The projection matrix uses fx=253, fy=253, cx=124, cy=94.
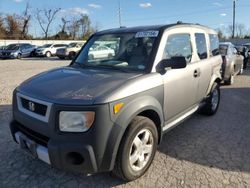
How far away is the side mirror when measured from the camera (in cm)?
338

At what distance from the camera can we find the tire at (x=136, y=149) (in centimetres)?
288

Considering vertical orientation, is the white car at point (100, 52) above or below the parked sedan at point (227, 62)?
above

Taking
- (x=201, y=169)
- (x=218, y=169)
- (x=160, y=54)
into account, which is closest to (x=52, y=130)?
(x=160, y=54)

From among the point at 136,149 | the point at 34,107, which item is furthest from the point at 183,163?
the point at 34,107

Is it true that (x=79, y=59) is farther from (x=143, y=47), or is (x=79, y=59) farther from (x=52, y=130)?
(x=52, y=130)

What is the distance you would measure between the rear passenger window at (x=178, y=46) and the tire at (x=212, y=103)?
1425mm

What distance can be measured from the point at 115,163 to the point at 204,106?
122 inches

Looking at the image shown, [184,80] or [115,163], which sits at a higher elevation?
[184,80]

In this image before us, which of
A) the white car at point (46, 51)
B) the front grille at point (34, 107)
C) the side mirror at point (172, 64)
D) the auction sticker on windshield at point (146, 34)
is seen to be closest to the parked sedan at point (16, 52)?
the white car at point (46, 51)

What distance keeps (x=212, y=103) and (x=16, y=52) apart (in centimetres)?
2410

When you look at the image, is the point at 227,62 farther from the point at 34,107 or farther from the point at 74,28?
the point at 74,28

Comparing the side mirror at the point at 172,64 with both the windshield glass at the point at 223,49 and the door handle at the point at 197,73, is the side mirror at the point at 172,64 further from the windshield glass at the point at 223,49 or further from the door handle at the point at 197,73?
the windshield glass at the point at 223,49

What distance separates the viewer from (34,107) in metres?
2.93

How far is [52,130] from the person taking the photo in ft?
8.80
